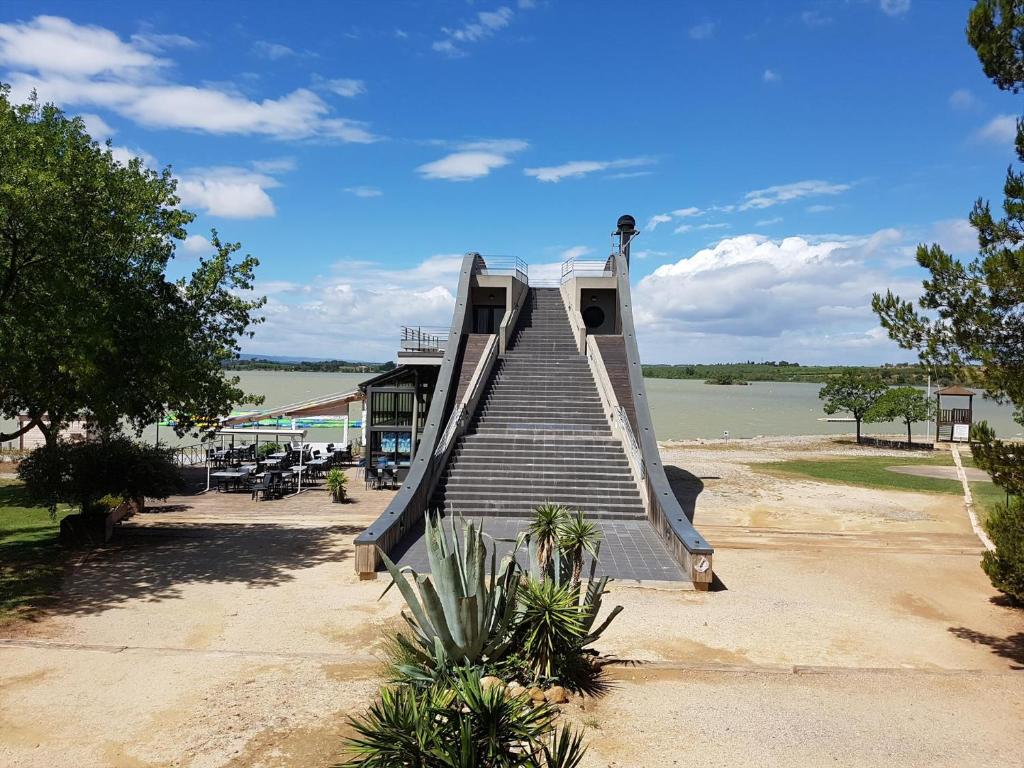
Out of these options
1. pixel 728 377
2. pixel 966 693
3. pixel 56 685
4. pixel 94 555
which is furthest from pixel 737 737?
pixel 728 377

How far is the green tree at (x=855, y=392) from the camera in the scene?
111ft

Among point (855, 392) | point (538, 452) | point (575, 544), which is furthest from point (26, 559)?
point (855, 392)

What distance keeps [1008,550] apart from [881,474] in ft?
56.1

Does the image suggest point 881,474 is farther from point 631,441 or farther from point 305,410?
point 305,410

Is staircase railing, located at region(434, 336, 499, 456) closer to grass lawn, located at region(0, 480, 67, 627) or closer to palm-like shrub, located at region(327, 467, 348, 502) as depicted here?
palm-like shrub, located at region(327, 467, 348, 502)

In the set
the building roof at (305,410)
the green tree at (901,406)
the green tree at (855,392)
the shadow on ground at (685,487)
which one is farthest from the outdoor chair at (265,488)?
the green tree at (901,406)

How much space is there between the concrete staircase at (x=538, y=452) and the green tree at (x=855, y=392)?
67.1ft

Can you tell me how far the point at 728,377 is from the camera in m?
168

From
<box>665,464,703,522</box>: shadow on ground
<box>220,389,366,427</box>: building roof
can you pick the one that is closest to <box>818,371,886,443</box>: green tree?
<box>665,464,703,522</box>: shadow on ground

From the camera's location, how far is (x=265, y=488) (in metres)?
16.9

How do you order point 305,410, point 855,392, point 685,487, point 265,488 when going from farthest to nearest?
point 855,392, point 305,410, point 685,487, point 265,488

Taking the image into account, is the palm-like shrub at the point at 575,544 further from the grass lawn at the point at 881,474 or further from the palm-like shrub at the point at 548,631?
the grass lawn at the point at 881,474

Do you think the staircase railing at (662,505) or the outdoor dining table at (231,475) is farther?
the outdoor dining table at (231,475)

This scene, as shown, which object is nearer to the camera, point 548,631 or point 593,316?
point 548,631
